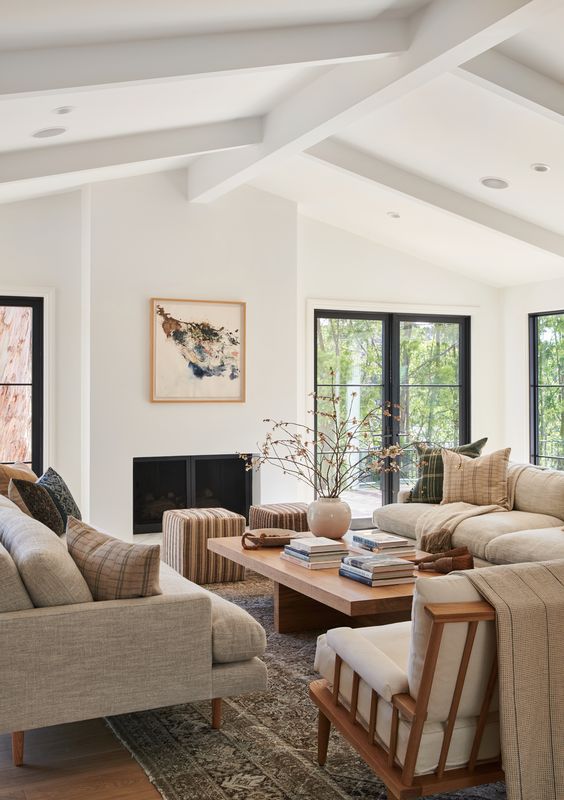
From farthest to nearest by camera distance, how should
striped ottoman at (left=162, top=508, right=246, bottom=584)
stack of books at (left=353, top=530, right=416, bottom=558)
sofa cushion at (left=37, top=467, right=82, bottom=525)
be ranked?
striped ottoman at (left=162, top=508, right=246, bottom=584)
sofa cushion at (left=37, top=467, right=82, bottom=525)
stack of books at (left=353, top=530, right=416, bottom=558)

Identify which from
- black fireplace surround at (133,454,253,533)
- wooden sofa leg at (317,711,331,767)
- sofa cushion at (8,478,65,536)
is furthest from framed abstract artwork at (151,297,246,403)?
wooden sofa leg at (317,711,331,767)

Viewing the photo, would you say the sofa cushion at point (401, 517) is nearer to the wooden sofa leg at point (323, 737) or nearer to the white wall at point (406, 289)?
the white wall at point (406, 289)

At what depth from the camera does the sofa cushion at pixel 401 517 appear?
580cm

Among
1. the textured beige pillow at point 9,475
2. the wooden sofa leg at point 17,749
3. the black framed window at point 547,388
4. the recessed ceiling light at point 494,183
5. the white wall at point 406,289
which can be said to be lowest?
the wooden sofa leg at point 17,749

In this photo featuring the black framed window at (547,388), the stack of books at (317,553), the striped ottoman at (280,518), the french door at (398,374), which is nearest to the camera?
the stack of books at (317,553)

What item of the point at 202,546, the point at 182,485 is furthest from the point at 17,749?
the point at 182,485

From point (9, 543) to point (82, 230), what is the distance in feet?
14.4

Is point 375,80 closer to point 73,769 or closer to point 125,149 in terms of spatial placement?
point 125,149

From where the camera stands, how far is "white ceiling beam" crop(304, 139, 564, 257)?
614 cm

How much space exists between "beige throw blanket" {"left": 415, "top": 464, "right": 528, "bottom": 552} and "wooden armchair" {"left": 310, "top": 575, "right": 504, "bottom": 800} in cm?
264

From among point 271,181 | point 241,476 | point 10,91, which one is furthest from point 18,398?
point 10,91

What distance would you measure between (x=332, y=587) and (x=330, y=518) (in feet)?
2.95

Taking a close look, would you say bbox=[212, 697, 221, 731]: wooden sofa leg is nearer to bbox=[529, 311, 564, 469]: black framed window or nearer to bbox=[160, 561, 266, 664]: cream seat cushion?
bbox=[160, 561, 266, 664]: cream seat cushion

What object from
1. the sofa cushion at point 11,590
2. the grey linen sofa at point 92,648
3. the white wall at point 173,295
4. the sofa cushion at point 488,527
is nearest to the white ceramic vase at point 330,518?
the sofa cushion at point 488,527
